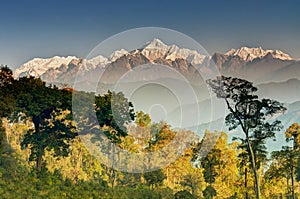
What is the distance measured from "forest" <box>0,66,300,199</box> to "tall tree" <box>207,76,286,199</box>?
46 millimetres

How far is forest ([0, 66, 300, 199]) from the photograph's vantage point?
1634cm

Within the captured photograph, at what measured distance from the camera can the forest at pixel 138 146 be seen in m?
16.3

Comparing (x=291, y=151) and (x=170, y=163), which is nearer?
(x=291, y=151)

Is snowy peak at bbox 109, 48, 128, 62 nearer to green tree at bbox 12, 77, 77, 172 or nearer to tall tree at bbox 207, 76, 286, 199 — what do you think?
green tree at bbox 12, 77, 77, 172

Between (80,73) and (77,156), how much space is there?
11.2 m

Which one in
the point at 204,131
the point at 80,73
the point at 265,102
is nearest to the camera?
the point at 80,73

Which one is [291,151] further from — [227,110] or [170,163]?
[170,163]

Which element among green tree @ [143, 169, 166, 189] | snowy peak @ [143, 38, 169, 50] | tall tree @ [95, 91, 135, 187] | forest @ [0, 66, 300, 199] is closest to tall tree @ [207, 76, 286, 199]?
forest @ [0, 66, 300, 199]

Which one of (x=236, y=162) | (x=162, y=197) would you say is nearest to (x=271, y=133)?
(x=236, y=162)

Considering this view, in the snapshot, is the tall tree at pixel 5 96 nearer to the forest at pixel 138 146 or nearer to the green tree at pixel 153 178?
the forest at pixel 138 146

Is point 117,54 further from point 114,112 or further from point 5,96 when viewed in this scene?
point 5,96

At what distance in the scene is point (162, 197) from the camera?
19.4 meters

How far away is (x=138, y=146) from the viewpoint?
2194 centimetres

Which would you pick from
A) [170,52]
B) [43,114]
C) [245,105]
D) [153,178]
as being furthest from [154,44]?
[153,178]
